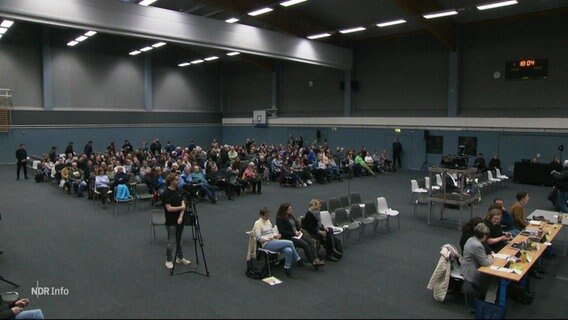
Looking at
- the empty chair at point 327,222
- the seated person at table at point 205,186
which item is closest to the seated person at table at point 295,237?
the empty chair at point 327,222

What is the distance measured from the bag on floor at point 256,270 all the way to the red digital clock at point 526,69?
49.1 ft

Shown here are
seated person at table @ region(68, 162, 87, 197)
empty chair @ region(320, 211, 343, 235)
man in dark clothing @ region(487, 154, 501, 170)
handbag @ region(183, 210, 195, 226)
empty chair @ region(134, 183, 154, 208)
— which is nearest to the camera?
handbag @ region(183, 210, 195, 226)

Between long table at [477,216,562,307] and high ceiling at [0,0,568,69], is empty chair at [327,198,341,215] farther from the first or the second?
high ceiling at [0,0,568,69]

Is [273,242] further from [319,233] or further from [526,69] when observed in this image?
[526,69]

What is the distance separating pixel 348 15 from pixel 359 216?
11.7 metres

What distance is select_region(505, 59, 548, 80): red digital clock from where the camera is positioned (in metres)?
15.5

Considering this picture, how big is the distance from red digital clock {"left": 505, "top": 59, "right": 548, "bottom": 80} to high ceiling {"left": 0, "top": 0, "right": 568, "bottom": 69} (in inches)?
70.7

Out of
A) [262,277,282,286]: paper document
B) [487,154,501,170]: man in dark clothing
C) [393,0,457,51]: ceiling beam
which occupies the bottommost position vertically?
[262,277,282,286]: paper document

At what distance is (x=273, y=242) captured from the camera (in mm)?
5980

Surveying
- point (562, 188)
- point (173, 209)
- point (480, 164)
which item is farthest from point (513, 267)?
point (480, 164)

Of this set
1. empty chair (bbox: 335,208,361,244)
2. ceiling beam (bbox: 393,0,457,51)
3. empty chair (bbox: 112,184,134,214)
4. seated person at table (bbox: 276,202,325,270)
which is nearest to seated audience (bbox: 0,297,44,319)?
seated person at table (bbox: 276,202,325,270)

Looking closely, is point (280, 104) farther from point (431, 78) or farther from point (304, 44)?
point (431, 78)

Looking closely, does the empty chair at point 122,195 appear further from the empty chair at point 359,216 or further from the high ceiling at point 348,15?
the high ceiling at point 348,15

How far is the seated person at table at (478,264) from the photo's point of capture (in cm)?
476
